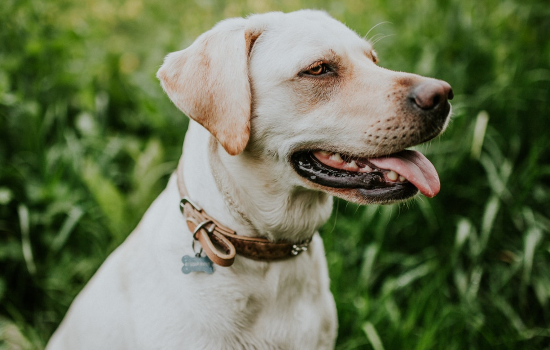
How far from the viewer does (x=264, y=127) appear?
6.01 ft

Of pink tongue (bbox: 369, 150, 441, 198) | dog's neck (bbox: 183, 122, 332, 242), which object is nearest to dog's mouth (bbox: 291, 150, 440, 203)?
pink tongue (bbox: 369, 150, 441, 198)

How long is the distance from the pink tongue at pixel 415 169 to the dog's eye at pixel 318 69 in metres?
0.40

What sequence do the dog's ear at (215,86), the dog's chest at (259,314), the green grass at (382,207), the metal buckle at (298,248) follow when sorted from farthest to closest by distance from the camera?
the green grass at (382,207), the metal buckle at (298,248), the dog's chest at (259,314), the dog's ear at (215,86)

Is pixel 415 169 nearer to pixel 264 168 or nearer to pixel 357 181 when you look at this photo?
pixel 357 181

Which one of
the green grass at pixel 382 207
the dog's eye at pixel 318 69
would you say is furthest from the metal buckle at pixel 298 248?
the green grass at pixel 382 207

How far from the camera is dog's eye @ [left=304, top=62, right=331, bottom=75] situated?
6.00 feet

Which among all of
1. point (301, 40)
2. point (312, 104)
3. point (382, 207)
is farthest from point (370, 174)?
point (382, 207)

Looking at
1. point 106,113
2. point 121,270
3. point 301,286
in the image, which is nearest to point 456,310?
point 301,286

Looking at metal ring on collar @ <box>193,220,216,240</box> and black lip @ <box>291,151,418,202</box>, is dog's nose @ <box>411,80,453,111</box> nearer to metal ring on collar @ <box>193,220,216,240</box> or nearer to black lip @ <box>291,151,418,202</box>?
black lip @ <box>291,151,418,202</box>

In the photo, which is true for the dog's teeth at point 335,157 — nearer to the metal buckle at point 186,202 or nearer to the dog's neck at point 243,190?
the dog's neck at point 243,190

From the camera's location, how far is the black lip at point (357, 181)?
1.80 m

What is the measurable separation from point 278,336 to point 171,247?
553mm

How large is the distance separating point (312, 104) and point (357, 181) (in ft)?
1.13

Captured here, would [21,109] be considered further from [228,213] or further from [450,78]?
[450,78]
